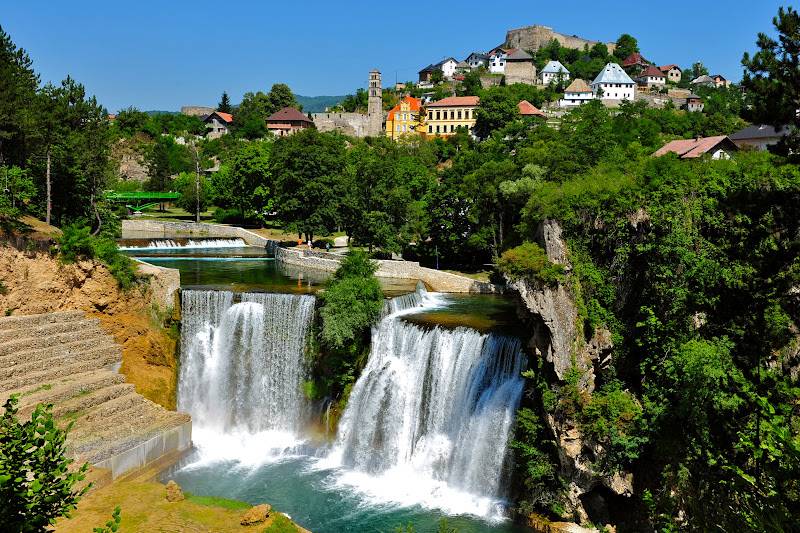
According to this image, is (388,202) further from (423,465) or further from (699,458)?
(699,458)

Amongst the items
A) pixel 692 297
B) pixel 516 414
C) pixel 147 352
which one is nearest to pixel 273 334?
pixel 147 352

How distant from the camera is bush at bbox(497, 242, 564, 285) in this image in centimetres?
1853

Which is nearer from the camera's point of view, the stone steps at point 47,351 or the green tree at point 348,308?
the stone steps at point 47,351

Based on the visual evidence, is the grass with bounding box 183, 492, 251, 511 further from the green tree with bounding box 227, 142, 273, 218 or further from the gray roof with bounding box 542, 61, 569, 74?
the gray roof with bounding box 542, 61, 569, 74

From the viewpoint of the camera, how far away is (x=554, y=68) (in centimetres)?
10450

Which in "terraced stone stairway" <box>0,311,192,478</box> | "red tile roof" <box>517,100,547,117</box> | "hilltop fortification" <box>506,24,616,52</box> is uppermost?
"hilltop fortification" <box>506,24,616,52</box>

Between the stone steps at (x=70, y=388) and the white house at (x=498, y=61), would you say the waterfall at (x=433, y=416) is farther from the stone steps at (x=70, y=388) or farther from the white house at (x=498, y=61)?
the white house at (x=498, y=61)

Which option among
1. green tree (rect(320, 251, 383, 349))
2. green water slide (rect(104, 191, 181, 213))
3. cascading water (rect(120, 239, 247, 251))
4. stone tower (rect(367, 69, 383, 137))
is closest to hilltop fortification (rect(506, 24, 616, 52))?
stone tower (rect(367, 69, 383, 137))

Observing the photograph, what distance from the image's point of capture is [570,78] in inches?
4058

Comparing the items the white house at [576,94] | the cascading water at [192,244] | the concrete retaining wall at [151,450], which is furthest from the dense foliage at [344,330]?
the white house at [576,94]

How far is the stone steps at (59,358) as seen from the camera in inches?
818

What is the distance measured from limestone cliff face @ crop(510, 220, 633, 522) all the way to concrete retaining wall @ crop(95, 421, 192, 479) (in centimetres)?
1232

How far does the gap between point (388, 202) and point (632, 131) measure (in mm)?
21356

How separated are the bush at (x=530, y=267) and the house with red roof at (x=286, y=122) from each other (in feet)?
247
